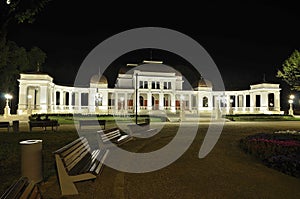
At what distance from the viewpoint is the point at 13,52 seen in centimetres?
4309

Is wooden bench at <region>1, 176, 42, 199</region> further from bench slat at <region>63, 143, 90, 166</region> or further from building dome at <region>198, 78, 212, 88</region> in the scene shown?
building dome at <region>198, 78, 212, 88</region>

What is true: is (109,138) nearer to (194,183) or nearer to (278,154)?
(194,183)

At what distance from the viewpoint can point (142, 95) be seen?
5759cm

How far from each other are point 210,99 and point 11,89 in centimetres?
4036

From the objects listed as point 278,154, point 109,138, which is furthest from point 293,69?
point 109,138

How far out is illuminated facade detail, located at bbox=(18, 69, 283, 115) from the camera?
149 ft

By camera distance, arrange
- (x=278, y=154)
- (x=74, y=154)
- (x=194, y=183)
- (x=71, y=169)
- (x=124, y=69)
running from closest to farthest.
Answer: (x=71, y=169)
(x=74, y=154)
(x=194, y=183)
(x=278, y=154)
(x=124, y=69)

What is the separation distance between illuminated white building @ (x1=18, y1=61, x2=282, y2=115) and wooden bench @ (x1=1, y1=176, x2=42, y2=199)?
41898 mm

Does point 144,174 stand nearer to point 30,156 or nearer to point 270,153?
point 30,156

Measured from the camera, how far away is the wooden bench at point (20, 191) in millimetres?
2906

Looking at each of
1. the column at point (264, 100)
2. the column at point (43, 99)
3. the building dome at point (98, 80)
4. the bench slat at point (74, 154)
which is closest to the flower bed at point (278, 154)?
the bench slat at point (74, 154)

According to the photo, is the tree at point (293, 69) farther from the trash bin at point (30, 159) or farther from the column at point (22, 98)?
the column at point (22, 98)

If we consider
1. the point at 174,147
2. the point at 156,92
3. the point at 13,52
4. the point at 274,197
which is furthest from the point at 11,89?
the point at 274,197

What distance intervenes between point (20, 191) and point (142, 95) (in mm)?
54443
